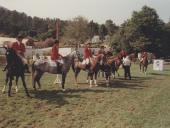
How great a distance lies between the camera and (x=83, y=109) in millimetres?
14703

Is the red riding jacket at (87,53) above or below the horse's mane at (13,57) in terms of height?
above

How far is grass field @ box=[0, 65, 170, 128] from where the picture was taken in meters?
12.3

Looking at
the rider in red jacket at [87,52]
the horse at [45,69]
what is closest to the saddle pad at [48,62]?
the horse at [45,69]

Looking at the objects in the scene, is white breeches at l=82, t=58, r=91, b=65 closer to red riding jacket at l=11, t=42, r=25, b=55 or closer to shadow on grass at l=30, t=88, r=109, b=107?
shadow on grass at l=30, t=88, r=109, b=107

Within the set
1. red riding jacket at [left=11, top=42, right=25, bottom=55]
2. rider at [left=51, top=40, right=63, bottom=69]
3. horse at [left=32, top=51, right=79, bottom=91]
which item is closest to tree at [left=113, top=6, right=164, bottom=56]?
horse at [left=32, top=51, right=79, bottom=91]

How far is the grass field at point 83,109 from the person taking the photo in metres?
12.3

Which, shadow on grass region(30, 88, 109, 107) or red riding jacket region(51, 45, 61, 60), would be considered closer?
shadow on grass region(30, 88, 109, 107)

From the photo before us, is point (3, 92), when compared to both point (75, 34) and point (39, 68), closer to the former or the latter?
point (39, 68)

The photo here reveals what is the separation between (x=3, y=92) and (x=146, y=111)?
264 inches

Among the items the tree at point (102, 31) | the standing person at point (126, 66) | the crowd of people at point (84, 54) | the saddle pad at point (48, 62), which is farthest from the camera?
the tree at point (102, 31)

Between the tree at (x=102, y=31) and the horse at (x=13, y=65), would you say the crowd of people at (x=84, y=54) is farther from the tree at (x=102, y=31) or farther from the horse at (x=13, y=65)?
the tree at (x=102, y=31)

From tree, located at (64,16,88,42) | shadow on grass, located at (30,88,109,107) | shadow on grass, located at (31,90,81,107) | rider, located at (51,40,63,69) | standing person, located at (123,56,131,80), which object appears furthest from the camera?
tree, located at (64,16,88,42)

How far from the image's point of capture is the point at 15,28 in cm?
12250

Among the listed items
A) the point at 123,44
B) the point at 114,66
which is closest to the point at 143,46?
the point at 123,44
